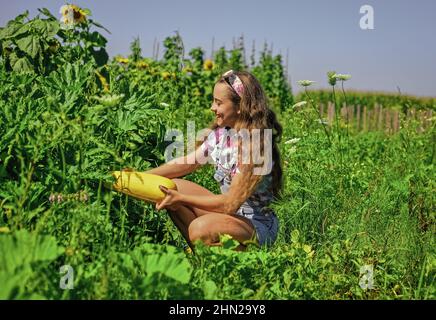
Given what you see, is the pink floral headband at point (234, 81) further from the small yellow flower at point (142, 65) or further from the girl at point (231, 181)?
the small yellow flower at point (142, 65)

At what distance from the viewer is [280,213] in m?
4.23

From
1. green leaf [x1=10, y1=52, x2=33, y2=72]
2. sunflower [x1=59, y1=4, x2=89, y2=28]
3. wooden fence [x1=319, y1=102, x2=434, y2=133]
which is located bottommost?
wooden fence [x1=319, y1=102, x2=434, y2=133]

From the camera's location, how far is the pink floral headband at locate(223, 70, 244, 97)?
365cm

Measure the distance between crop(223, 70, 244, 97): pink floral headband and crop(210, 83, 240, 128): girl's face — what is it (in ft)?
0.13

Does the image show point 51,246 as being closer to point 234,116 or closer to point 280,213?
point 234,116

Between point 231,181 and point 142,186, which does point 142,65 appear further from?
point 142,186

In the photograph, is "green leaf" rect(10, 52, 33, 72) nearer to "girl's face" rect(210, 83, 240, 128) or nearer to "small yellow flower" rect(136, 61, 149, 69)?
"girl's face" rect(210, 83, 240, 128)

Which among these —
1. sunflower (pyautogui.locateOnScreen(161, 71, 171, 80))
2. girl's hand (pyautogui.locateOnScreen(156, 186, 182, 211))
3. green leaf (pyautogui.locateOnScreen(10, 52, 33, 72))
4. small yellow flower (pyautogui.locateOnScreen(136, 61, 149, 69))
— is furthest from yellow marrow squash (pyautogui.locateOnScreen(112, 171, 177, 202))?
small yellow flower (pyautogui.locateOnScreen(136, 61, 149, 69))

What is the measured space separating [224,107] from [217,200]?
54cm

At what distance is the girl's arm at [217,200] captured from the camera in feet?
11.1

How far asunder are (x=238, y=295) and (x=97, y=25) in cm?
268

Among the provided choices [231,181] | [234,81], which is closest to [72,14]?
[234,81]

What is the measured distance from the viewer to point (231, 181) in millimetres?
3674
